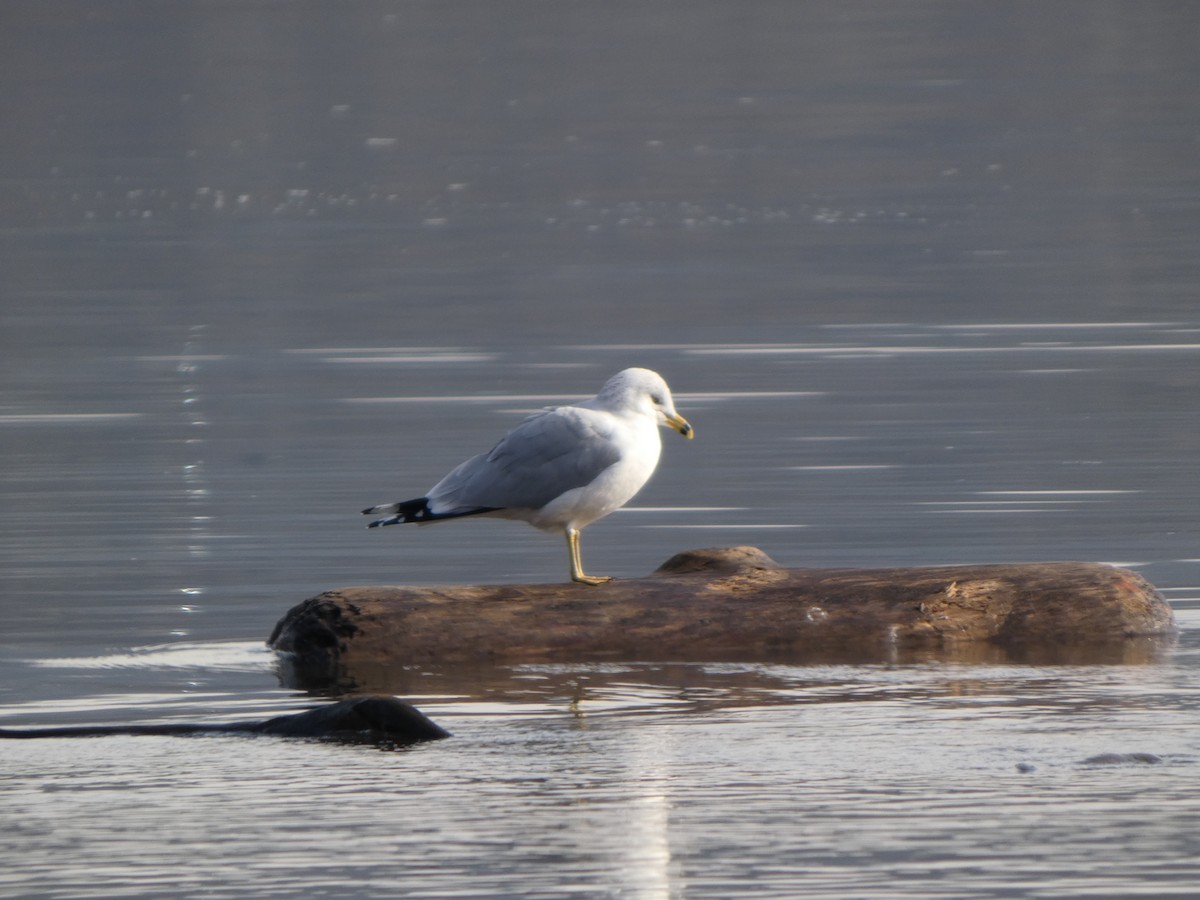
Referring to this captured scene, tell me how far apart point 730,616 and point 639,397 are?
126 centimetres

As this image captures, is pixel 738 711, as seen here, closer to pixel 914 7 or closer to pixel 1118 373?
pixel 1118 373

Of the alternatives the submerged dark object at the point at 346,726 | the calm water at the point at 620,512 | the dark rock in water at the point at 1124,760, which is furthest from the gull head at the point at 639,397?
the dark rock in water at the point at 1124,760

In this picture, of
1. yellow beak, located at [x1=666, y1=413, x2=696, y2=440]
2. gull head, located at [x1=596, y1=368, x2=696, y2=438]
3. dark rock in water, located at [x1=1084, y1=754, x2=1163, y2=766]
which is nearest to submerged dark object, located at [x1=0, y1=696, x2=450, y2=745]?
dark rock in water, located at [x1=1084, y1=754, x2=1163, y2=766]

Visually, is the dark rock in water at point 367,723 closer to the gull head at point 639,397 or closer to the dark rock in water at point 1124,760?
the dark rock in water at point 1124,760

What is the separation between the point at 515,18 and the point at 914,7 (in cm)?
1284

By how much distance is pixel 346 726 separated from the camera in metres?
6.91

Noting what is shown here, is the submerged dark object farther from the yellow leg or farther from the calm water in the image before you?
the yellow leg

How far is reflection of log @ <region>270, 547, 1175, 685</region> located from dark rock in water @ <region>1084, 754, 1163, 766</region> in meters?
1.91

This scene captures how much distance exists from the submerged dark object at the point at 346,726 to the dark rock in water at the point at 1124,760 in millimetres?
1780

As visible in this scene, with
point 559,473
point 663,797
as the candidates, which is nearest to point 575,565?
point 559,473

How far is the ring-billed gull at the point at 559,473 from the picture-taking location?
9047mm

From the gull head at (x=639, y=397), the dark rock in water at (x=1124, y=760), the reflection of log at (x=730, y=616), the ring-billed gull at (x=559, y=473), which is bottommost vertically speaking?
the dark rock in water at (x=1124, y=760)

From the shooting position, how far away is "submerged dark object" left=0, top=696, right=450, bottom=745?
6.88 meters

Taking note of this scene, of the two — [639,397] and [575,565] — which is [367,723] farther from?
[639,397]
